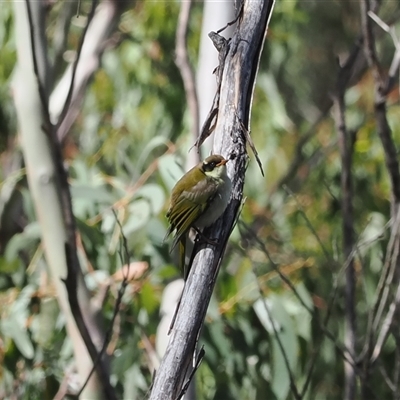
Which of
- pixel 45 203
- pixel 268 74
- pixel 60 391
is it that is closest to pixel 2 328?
pixel 60 391

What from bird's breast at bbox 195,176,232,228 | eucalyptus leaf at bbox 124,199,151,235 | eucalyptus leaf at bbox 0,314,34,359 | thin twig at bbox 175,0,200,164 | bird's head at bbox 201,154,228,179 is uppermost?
thin twig at bbox 175,0,200,164

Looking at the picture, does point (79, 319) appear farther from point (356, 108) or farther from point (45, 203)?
point (356, 108)

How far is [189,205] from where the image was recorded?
1.55 m

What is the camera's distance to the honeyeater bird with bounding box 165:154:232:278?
129cm

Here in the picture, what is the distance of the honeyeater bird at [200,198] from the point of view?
129 cm

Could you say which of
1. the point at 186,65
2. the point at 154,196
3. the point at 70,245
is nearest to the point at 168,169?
the point at 154,196

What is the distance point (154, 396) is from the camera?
3.26 feet

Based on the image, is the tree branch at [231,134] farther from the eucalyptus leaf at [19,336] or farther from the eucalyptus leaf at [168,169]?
the eucalyptus leaf at [19,336]

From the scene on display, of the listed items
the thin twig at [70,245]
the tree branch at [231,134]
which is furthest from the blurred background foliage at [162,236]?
the tree branch at [231,134]

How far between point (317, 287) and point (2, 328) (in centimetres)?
116

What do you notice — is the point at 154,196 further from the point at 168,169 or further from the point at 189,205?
the point at 189,205

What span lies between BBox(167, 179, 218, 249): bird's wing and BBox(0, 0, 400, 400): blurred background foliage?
0.30 m

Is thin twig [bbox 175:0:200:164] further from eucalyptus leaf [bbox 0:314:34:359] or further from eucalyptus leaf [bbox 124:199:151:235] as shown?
eucalyptus leaf [bbox 0:314:34:359]

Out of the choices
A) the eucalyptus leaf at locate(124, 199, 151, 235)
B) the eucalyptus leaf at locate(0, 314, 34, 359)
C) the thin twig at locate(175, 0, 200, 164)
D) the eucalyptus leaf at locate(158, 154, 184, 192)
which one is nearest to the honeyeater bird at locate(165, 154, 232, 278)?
the thin twig at locate(175, 0, 200, 164)
